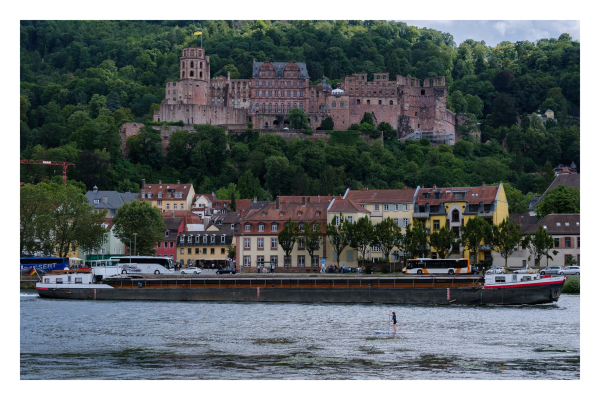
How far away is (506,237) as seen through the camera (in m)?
69.6

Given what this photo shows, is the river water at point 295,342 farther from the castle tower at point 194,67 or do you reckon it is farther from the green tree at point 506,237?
the castle tower at point 194,67

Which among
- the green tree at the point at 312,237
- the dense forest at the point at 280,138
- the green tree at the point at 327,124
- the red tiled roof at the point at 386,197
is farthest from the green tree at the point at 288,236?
the green tree at the point at 327,124

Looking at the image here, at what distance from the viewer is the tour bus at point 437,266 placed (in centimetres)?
6506

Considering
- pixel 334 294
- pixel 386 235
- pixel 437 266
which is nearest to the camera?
pixel 334 294

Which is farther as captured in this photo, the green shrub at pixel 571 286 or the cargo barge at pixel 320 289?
the green shrub at pixel 571 286

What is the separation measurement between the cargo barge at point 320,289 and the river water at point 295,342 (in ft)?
4.00

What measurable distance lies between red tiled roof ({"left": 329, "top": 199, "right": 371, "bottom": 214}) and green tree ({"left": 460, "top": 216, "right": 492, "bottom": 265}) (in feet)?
30.5

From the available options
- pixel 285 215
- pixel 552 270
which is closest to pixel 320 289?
pixel 552 270

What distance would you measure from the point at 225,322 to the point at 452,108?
127235 mm

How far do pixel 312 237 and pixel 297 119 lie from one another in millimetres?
77140

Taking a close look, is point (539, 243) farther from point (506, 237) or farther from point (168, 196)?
point (168, 196)

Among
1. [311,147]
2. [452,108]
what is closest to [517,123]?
[452,108]

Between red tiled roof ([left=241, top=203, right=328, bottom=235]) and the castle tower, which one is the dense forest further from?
red tiled roof ([left=241, top=203, right=328, bottom=235])

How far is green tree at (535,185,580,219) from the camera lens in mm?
83375
